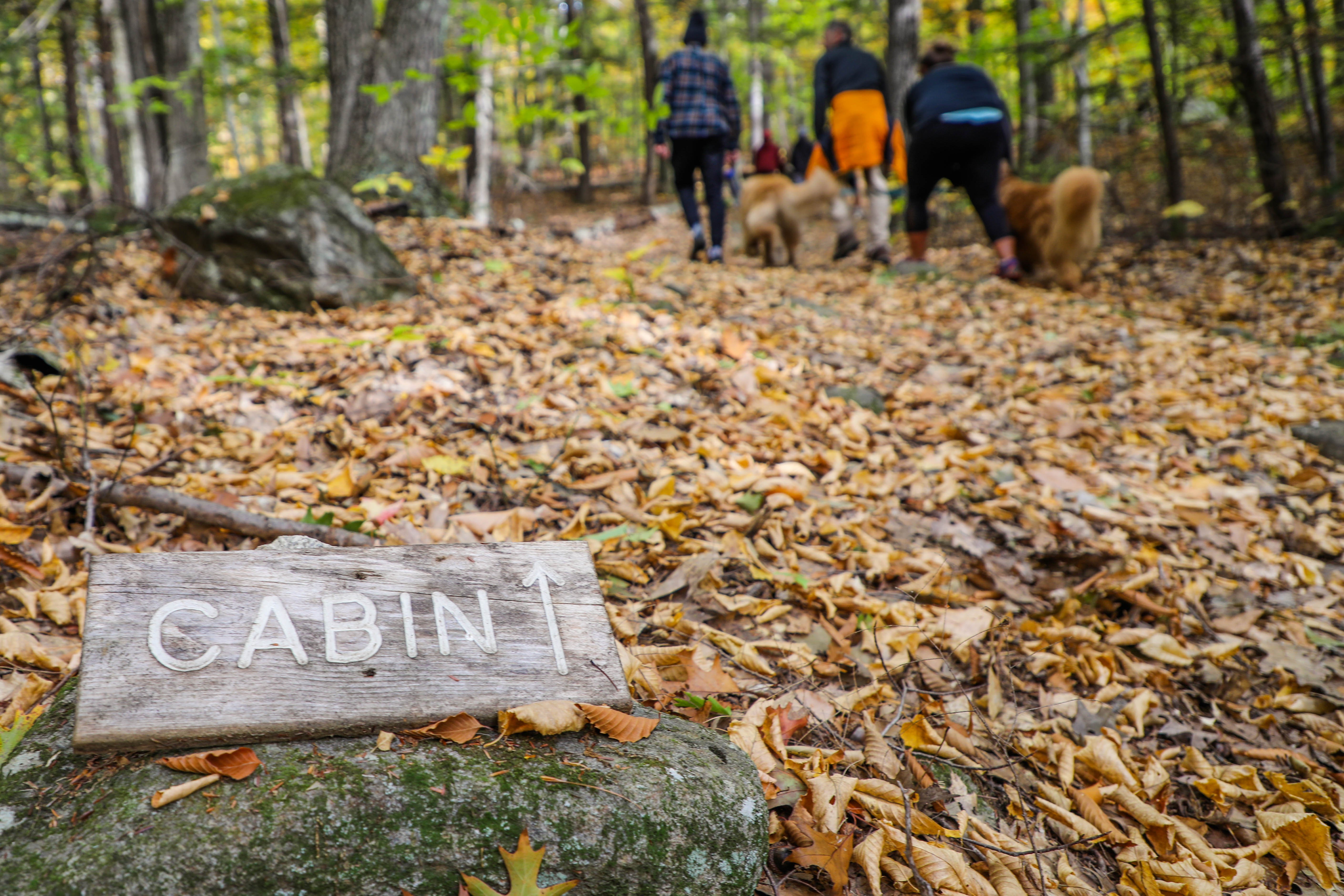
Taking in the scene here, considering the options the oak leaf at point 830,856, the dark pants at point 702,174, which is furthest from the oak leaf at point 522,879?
the dark pants at point 702,174

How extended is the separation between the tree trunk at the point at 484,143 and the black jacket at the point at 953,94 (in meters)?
3.71

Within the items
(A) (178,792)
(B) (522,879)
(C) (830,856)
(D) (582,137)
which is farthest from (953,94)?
(D) (582,137)

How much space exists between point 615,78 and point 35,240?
21678 mm

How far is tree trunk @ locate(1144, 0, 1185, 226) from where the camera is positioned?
6367 mm

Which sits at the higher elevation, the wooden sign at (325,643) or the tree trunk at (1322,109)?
the tree trunk at (1322,109)

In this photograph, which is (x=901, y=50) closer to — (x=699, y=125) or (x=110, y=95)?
(x=699, y=125)

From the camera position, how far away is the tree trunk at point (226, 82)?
9.22 metres

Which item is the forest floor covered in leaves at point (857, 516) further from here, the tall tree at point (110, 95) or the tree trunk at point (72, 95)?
the tree trunk at point (72, 95)

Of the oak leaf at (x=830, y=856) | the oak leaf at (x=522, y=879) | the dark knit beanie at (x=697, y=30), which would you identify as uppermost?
the dark knit beanie at (x=697, y=30)

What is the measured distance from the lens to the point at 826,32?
7090mm

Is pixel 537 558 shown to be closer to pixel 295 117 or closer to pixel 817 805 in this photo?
pixel 817 805

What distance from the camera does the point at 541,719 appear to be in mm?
1426

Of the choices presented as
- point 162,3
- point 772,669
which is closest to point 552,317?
point 772,669

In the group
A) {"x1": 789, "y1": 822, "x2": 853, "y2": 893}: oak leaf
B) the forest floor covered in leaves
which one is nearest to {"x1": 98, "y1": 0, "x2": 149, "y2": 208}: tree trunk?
the forest floor covered in leaves
